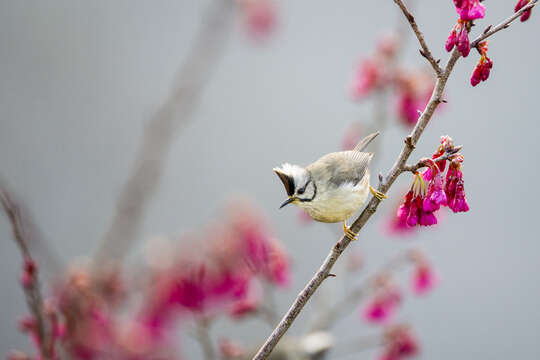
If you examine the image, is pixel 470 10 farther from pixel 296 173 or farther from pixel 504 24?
pixel 296 173

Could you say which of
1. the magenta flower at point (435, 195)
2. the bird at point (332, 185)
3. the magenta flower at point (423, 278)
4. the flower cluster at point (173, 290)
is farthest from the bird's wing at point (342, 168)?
the magenta flower at point (423, 278)

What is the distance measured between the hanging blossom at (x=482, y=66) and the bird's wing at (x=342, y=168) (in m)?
0.46

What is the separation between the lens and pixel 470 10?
27.9 inches

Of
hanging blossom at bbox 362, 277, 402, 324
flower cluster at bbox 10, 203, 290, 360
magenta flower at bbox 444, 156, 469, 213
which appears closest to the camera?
magenta flower at bbox 444, 156, 469, 213

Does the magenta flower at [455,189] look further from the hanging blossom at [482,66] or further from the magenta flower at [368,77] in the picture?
the magenta flower at [368,77]

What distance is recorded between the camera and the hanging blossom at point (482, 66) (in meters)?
0.76

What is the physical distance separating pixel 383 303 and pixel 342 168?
22.2 inches

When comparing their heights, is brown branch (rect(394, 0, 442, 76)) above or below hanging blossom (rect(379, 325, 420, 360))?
above

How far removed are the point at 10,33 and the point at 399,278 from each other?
244cm

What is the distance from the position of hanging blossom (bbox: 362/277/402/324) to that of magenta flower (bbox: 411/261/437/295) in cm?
6

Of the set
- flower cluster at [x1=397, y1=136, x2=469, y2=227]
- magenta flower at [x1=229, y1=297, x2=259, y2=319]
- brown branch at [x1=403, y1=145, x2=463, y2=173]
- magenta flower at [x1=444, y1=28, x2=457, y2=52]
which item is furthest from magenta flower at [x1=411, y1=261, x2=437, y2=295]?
magenta flower at [x1=444, y1=28, x2=457, y2=52]

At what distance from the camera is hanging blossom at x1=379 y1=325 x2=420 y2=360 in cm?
147

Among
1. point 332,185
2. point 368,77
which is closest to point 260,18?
point 368,77

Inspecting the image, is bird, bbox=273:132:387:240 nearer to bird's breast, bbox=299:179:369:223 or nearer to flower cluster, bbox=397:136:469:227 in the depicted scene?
bird's breast, bbox=299:179:369:223
